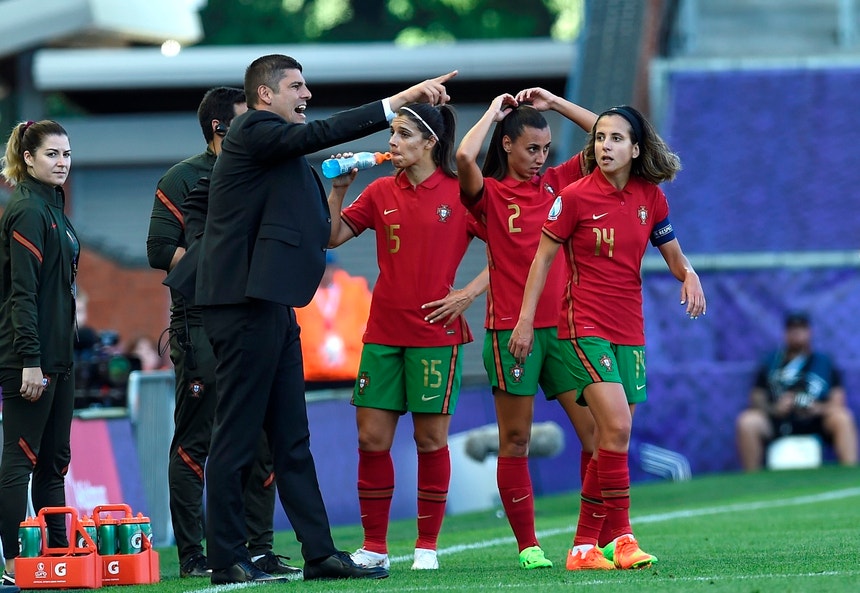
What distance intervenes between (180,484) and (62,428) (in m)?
0.68

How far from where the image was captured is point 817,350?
18938 millimetres

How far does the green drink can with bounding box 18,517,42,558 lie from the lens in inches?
295

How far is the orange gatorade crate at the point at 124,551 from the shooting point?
7637 mm

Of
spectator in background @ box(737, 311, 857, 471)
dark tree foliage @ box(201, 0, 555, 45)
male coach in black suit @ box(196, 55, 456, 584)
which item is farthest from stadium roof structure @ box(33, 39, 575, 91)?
male coach in black suit @ box(196, 55, 456, 584)

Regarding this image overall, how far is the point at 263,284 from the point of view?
23.4 feet

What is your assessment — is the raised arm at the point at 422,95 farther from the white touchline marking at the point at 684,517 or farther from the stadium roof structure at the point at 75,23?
the stadium roof structure at the point at 75,23

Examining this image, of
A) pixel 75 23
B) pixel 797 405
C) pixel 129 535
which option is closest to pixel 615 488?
pixel 129 535

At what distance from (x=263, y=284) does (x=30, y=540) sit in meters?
1.62

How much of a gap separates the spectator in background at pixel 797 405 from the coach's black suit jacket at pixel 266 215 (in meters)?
11.2

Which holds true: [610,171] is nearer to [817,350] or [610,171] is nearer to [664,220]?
[664,220]

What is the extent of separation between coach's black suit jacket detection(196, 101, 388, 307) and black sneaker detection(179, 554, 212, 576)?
1.60 m

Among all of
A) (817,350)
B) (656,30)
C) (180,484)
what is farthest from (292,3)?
(180,484)

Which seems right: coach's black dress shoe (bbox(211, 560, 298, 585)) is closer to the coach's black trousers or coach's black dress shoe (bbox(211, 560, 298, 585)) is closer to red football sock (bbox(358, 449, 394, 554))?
the coach's black trousers

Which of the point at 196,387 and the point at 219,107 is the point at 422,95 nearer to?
the point at 219,107
